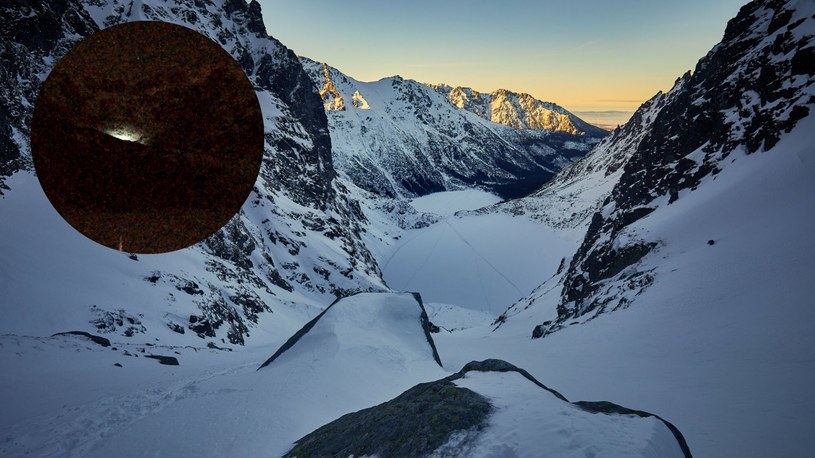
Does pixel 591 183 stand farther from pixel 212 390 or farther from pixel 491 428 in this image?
pixel 491 428

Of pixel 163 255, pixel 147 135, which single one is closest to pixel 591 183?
pixel 163 255

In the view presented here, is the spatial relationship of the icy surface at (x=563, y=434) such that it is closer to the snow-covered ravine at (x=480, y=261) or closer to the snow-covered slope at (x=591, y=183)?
the snow-covered ravine at (x=480, y=261)

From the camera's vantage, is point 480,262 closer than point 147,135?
No

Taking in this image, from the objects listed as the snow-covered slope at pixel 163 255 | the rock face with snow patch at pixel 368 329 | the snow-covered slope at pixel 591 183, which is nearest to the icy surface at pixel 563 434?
the rock face with snow patch at pixel 368 329

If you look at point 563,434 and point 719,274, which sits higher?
point 563,434

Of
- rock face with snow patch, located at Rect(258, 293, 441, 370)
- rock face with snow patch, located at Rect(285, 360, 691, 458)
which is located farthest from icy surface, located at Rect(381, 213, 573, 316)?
rock face with snow patch, located at Rect(285, 360, 691, 458)

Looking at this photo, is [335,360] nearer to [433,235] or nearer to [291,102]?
[433,235]

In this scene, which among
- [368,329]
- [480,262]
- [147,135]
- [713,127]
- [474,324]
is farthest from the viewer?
[480,262]
